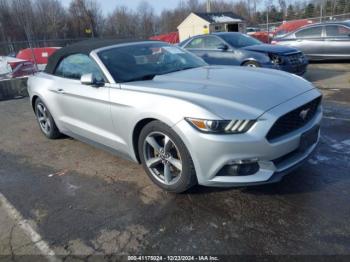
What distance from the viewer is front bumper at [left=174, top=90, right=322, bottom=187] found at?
284cm

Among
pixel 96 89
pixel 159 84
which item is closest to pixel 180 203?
pixel 159 84

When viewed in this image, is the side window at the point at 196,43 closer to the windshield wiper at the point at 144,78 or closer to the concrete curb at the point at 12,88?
the concrete curb at the point at 12,88

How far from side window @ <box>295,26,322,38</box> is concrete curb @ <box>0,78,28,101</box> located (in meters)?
9.94

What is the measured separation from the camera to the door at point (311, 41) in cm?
1204

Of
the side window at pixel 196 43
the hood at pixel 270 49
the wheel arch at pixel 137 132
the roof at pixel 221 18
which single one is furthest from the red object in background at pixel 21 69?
the roof at pixel 221 18

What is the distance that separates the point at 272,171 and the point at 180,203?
37.9 inches

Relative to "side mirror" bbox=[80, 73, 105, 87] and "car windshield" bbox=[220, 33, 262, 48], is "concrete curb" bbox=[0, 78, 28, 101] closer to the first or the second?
"car windshield" bbox=[220, 33, 262, 48]

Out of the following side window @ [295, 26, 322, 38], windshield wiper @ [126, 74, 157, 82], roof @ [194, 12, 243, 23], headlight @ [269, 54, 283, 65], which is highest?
roof @ [194, 12, 243, 23]

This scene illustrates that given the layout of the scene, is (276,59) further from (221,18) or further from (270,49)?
(221,18)

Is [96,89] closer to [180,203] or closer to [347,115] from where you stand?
[180,203]

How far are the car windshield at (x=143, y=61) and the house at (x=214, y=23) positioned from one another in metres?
23.8

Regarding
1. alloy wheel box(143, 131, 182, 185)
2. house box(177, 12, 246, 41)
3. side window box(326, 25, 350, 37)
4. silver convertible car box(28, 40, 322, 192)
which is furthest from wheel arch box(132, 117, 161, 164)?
house box(177, 12, 246, 41)

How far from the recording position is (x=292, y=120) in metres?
3.11

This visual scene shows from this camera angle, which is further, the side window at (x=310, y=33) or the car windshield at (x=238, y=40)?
the side window at (x=310, y=33)
